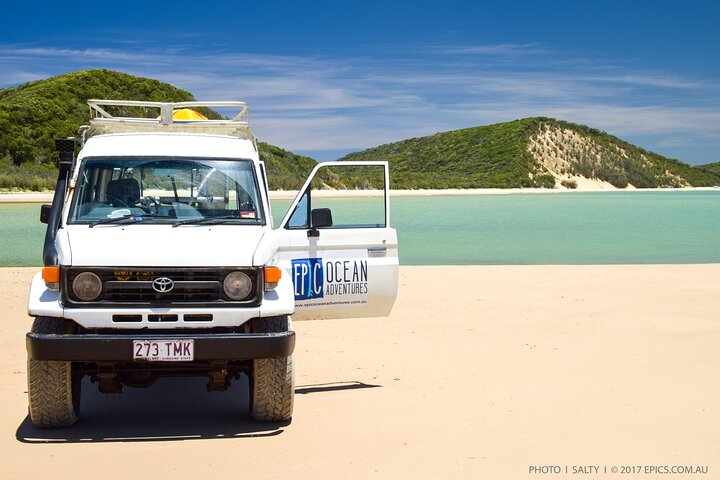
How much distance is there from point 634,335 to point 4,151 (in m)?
66.0

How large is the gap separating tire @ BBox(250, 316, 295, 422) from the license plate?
52 cm

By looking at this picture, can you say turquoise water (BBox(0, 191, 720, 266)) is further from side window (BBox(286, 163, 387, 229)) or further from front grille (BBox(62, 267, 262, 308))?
front grille (BBox(62, 267, 262, 308))

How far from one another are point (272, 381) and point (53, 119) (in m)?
73.9

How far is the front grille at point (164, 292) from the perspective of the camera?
645cm

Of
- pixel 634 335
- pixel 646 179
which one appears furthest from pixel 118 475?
pixel 646 179

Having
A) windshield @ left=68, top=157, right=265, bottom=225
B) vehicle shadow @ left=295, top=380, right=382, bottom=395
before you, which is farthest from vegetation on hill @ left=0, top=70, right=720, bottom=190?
windshield @ left=68, top=157, right=265, bottom=225

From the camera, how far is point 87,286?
21.2 ft

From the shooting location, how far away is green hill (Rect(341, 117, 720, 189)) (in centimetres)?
12925

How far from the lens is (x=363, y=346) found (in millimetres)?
10555

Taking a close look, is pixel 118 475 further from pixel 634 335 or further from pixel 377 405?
pixel 634 335

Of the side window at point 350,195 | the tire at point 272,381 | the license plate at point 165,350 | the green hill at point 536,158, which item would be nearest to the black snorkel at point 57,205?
the license plate at point 165,350

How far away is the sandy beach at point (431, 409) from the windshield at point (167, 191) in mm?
1534

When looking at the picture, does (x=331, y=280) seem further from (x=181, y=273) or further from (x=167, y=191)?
(x=181, y=273)

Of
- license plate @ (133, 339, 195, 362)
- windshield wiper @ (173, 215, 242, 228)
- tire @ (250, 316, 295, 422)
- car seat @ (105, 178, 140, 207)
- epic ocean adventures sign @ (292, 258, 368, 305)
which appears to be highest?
car seat @ (105, 178, 140, 207)
